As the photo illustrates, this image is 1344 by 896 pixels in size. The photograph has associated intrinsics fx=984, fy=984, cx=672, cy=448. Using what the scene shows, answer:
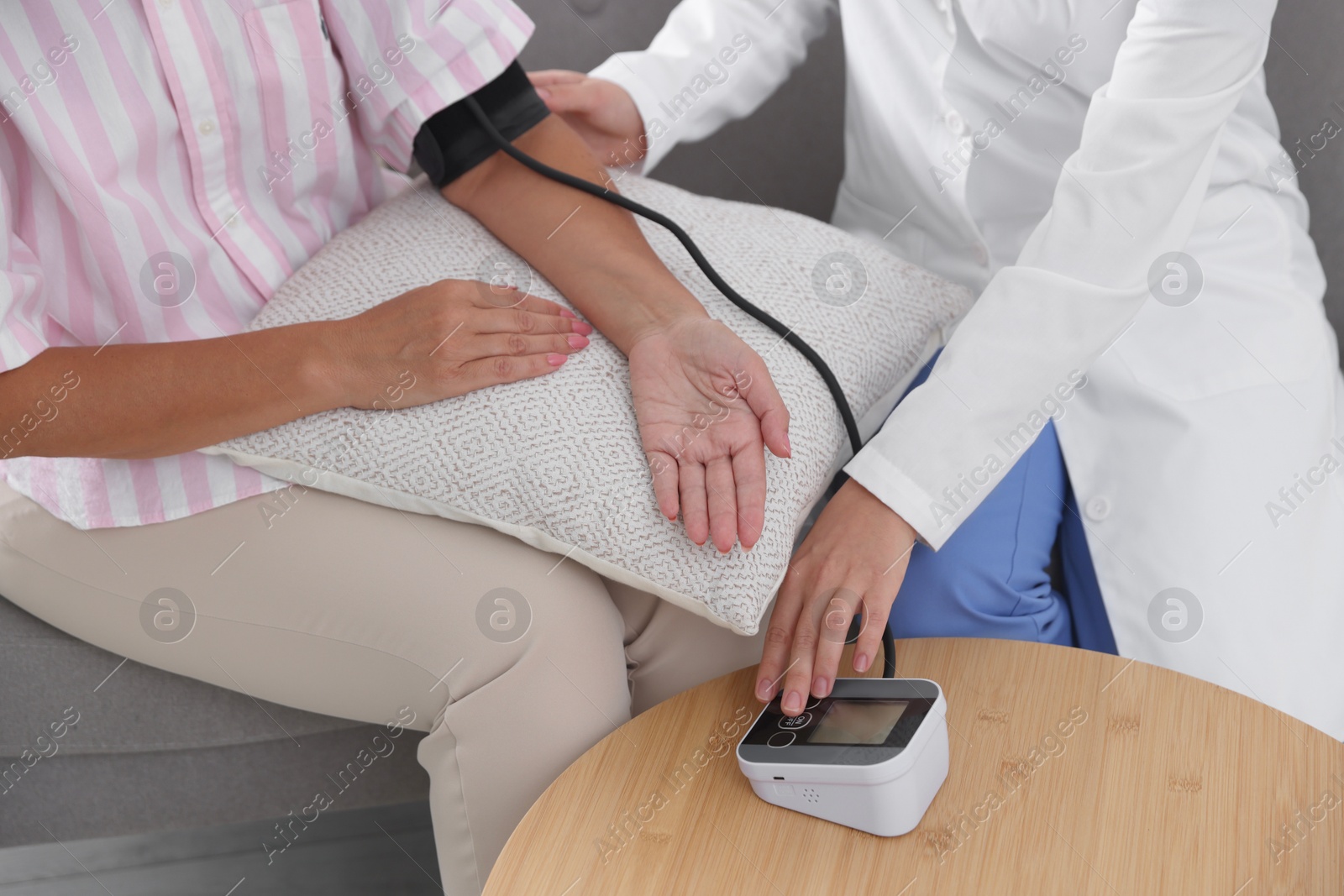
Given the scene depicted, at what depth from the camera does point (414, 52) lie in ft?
2.68

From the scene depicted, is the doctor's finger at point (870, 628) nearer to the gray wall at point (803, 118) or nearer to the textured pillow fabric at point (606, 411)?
the textured pillow fabric at point (606, 411)

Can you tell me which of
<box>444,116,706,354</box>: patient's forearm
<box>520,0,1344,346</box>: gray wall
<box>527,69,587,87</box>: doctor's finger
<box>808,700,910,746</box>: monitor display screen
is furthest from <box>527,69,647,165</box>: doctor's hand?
<box>808,700,910,746</box>: monitor display screen

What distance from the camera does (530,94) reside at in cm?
87

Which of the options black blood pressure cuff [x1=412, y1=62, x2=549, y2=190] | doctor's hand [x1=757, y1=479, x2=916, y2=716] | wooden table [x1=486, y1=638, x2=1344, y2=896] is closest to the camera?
wooden table [x1=486, y1=638, x2=1344, y2=896]

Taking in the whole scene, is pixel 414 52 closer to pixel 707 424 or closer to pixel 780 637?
pixel 707 424

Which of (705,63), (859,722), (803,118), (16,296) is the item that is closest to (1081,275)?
(859,722)

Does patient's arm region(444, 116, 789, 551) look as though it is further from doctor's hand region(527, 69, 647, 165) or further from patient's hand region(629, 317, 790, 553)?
doctor's hand region(527, 69, 647, 165)

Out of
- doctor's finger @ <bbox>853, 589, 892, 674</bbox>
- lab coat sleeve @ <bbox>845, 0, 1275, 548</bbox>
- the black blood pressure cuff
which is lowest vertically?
doctor's finger @ <bbox>853, 589, 892, 674</bbox>

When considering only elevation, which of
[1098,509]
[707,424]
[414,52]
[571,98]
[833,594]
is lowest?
[1098,509]

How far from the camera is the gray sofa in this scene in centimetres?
82

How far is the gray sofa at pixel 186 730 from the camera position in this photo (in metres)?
0.82

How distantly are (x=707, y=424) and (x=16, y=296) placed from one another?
1.50 feet

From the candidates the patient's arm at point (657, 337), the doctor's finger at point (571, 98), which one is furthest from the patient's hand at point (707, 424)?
the doctor's finger at point (571, 98)

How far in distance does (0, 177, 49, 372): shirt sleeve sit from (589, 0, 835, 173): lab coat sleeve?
1.91ft
